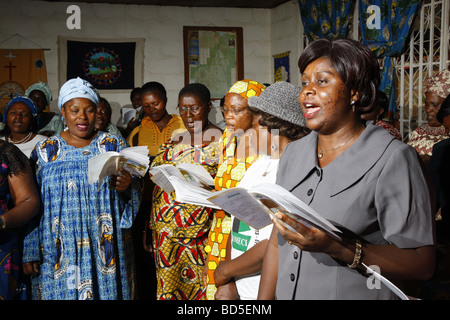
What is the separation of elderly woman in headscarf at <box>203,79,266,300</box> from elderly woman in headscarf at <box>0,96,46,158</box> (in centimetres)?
192

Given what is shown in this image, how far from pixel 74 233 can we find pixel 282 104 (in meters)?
1.51

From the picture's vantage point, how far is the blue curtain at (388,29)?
16.3ft

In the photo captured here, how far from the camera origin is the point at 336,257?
3.97 feet

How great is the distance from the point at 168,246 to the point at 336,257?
2.00 metres

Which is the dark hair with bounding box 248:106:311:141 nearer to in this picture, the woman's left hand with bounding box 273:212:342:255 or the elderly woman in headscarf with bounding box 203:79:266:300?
the elderly woman in headscarf with bounding box 203:79:266:300

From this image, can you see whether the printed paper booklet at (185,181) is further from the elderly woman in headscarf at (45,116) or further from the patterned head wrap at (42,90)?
the patterned head wrap at (42,90)

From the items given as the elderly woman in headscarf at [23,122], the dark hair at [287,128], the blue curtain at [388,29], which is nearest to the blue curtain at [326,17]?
the blue curtain at [388,29]

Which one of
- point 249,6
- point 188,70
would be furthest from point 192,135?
point 249,6

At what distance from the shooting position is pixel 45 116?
5.62 metres

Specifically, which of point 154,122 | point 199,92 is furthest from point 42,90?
point 199,92

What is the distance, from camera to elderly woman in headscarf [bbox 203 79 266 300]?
222 centimetres

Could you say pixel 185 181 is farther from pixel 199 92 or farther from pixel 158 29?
pixel 158 29

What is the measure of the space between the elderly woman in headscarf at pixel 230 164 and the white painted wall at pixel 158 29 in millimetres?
4974

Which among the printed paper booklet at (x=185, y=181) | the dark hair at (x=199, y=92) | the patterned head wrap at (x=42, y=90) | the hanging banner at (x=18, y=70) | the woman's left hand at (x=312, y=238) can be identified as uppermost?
the hanging banner at (x=18, y=70)
